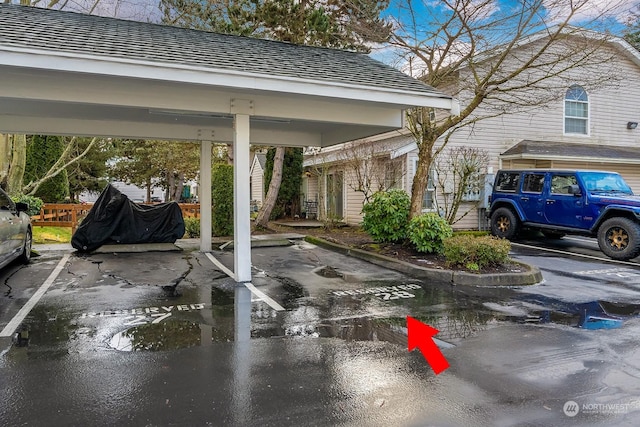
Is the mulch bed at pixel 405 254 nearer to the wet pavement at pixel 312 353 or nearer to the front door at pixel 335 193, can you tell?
the wet pavement at pixel 312 353

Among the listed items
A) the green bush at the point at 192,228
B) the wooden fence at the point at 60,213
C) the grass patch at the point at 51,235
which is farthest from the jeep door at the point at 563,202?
the grass patch at the point at 51,235

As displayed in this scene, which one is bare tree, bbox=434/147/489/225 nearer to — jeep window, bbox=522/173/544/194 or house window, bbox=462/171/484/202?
house window, bbox=462/171/484/202

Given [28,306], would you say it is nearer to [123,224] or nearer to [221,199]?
[123,224]

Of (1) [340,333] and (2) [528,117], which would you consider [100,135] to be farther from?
(2) [528,117]

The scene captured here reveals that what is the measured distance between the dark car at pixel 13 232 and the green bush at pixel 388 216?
709 cm

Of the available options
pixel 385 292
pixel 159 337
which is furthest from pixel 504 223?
pixel 159 337

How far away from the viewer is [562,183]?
1203 cm

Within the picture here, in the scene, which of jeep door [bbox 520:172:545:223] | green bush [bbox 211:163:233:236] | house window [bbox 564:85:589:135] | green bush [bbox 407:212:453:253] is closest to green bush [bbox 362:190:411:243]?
green bush [bbox 407:212:453:253]

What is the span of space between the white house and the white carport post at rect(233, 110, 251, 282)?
24.5ft

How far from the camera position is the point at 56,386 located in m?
3.54

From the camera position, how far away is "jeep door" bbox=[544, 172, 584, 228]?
1142 cm

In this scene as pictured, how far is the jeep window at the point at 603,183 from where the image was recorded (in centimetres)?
1148

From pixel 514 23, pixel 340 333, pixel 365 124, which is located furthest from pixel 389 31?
pixel 340 333

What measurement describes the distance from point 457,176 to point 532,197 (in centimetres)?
339
